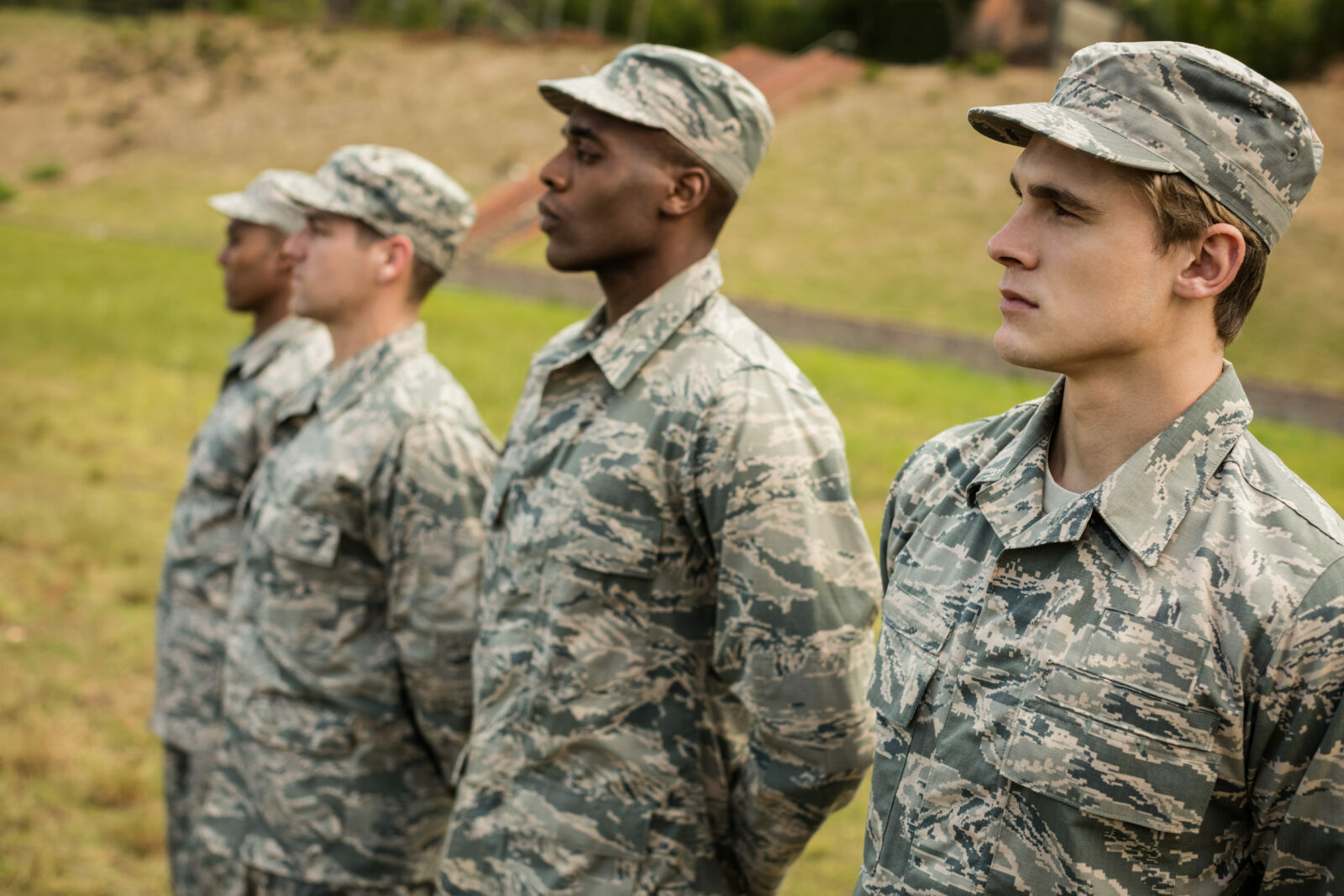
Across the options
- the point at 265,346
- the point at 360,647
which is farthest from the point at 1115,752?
the point at 265,346

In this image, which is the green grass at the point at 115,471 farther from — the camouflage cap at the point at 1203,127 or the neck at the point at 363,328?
the camouflage cap at the point at 1203,127

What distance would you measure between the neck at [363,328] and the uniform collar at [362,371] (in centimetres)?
5

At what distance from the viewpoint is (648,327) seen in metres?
2.46

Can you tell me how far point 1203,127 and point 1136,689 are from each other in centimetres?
70

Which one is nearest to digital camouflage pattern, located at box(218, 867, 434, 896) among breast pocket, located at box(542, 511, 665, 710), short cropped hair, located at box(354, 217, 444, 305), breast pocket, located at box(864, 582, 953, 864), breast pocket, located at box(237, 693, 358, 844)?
breast pocket, located at box(237, 693, 358, 844)

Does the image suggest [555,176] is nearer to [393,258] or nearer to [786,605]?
[393,258]

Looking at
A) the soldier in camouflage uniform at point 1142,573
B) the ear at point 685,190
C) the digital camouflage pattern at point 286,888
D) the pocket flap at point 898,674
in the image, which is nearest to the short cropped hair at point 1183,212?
the soldier in camouflage uniform at point 1142,573

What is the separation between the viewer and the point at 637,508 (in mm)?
2322

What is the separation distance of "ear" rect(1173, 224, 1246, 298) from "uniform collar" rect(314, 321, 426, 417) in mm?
2046

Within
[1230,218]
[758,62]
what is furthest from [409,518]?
[758,62]

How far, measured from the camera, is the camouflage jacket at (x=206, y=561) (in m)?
3.52

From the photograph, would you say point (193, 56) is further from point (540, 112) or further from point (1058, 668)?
point (1058, 668)

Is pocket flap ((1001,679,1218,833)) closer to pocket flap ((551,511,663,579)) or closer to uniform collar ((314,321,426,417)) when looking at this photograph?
pocket flap ((551,511,663,579))

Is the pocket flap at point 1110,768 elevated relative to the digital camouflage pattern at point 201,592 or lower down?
elevated
